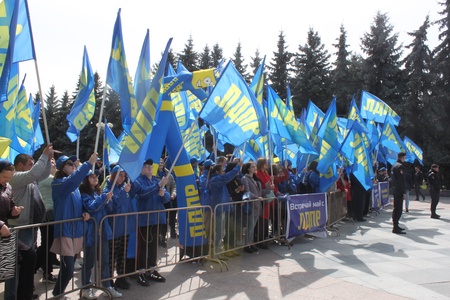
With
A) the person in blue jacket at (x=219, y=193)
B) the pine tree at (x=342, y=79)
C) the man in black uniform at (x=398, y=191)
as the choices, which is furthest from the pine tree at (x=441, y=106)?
the person in blue jacket at (x=219, y=193)

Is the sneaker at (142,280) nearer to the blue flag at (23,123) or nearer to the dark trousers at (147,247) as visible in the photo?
the dark trousers at (147,247)

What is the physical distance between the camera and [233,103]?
649 centimetres

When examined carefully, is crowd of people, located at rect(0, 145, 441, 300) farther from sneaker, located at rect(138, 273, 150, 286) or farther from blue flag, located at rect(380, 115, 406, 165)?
blue flag, located at rect(380, 115, 406, 165)

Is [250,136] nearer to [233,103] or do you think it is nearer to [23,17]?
[233,103]

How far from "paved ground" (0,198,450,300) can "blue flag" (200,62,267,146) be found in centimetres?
218

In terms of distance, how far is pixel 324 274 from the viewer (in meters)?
6.35

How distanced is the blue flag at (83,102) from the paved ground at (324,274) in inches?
132

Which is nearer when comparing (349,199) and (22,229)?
(22,229)

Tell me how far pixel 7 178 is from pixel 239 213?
14.8 feet

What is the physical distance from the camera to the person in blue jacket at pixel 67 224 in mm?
4754

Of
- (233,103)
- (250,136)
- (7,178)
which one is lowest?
(7,178)

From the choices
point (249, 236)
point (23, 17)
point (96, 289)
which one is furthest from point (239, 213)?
point (23, 17)

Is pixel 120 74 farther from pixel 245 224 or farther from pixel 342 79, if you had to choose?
pixel 342 79

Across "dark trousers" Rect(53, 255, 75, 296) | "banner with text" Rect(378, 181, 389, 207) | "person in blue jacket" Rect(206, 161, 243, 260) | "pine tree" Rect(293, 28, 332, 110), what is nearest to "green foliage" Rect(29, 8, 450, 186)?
"pine tree" Rect(293, 28, 332, 110)
